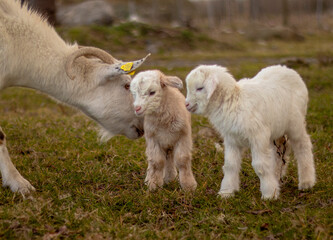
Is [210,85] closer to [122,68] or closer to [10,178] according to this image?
[122,68]

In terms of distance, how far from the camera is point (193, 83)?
3.80 m

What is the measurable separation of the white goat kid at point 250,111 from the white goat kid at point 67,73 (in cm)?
114

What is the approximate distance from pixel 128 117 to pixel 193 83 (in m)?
1.31

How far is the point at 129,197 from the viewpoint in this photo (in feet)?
13.6

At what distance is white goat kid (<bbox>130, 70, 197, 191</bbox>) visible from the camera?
13.4 ft

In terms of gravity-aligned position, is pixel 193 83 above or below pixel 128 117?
above

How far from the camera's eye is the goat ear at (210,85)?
374 centimetres

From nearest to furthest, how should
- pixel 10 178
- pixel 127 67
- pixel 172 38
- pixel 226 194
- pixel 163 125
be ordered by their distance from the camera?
pixel 226 194 < pixel 163 125 < pixel 10 178 < pixel 127 67 < pixel 172 38

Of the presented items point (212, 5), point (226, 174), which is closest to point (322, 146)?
point (226, 174)

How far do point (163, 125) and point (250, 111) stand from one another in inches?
33.2

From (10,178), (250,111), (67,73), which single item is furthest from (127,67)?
(10,178)

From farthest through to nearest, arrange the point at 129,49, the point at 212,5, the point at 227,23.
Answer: the point at 212,5
the point at 227,23
the point at 129,49

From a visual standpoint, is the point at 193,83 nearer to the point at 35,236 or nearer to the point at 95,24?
the point at 35,236

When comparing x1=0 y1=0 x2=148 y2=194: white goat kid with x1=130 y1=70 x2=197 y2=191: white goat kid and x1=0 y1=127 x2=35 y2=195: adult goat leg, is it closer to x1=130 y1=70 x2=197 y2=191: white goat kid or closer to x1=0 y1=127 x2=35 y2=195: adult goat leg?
x1=0 y1=127 x2=35 y2=195: adult goat leg
